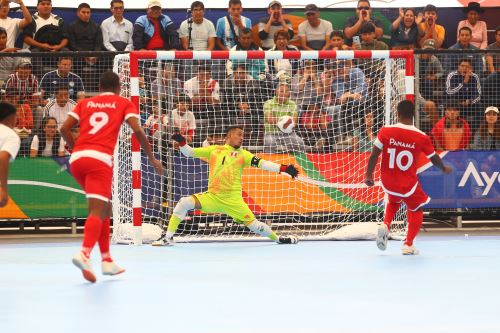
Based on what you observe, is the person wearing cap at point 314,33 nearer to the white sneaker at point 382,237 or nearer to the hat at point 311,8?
the hat at point 311,8

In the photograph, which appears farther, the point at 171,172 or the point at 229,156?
the point at 171,172

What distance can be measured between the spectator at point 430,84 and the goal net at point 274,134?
658 mm

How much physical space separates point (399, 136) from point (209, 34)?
5.74 m

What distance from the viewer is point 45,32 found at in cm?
1597

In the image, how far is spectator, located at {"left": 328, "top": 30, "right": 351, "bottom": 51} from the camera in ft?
53.0

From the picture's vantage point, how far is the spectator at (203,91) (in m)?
14.6

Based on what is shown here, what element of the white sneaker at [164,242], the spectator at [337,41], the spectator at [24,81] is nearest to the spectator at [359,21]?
the spectator at [337,41]

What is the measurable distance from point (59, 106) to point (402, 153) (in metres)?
5.80

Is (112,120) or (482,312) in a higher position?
(112,120)

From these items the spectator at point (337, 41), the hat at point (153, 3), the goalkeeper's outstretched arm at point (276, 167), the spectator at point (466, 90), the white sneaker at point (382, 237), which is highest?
the hat at point (153, 3)

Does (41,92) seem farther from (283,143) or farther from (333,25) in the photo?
(333,25)

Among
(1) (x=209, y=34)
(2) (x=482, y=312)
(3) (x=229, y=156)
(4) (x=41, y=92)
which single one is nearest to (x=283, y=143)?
(3) (x=229, y=156)

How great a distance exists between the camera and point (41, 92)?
1455 cm

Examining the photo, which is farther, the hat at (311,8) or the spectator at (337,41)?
the hat at (311,8)
